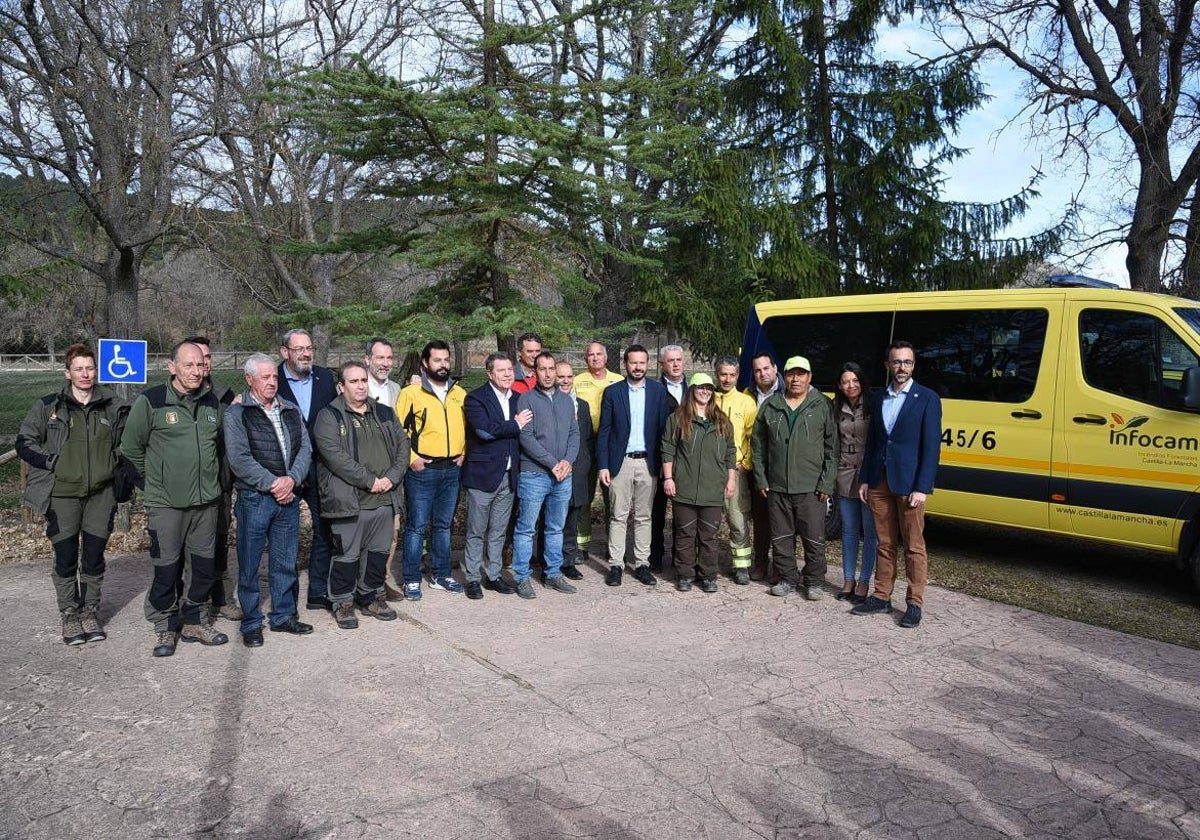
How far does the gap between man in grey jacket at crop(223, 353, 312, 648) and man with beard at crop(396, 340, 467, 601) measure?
90 cm

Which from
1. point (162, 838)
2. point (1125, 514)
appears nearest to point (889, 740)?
point (162, 838)

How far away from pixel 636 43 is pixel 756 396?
10.4m

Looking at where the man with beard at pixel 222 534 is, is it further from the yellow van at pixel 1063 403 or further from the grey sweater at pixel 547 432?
the yellow van at pixel 1063 403

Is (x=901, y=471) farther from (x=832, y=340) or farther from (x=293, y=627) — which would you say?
(x=293, y=627)

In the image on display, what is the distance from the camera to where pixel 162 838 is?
3061 mm

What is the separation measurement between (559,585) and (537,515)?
1.83 ft

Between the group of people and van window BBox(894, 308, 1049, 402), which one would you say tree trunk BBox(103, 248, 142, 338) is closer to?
the group of people

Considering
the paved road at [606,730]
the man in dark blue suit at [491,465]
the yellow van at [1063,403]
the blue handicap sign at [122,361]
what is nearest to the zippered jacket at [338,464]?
the paved road at [606,730]

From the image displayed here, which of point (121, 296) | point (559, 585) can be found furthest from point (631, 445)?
point (121, 296)

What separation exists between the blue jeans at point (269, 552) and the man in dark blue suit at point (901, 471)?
3.77 meters

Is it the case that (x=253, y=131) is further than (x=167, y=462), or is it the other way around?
(x=253, y=131)

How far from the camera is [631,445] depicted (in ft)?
21.7

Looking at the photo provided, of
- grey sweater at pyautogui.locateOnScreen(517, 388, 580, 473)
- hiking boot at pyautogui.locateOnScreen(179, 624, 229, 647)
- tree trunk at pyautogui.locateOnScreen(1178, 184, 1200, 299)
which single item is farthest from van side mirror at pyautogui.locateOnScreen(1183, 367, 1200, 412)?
tree trunk at pyautogui.locateOnScreen(1178, 184, 1200, 299)

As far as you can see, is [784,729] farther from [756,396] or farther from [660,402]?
[756,396]
